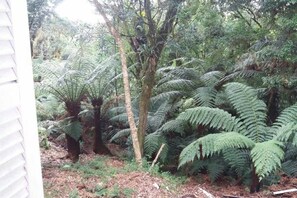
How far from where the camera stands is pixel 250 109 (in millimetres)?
3670

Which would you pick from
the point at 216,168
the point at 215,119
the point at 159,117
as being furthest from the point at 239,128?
the point at 159,117

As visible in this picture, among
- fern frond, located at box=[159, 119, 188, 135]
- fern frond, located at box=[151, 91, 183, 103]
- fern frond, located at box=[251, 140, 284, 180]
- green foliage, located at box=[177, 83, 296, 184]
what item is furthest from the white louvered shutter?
fern frond, located at box=[151, 91, 183, 103]

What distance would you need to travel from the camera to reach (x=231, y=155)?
140 inches

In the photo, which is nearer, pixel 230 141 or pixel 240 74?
pixel 230 141

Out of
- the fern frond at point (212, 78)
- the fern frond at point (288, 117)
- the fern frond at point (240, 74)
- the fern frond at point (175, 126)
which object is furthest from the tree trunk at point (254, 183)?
the fern frond at point (212, 78)

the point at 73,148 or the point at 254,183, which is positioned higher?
the point at 73,148

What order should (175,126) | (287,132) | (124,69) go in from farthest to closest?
(175,126)
(124,69)
(287,132)

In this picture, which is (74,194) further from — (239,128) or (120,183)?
(239,128)

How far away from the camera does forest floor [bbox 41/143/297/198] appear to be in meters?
2.74

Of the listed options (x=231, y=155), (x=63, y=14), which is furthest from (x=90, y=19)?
(x=231, y=155)

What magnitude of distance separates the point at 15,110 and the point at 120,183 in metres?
2.01

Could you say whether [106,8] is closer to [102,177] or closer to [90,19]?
[90,19]

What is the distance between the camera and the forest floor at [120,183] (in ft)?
8.98

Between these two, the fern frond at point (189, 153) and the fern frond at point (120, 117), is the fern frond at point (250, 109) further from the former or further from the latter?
the fern frond at point (120, 117)
